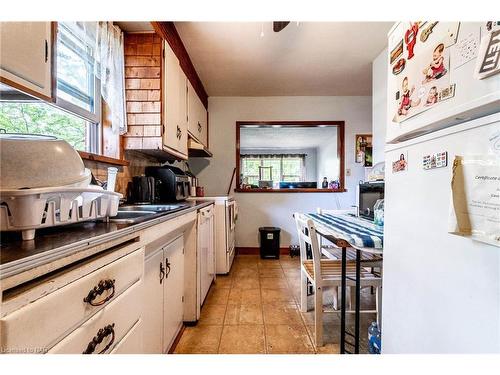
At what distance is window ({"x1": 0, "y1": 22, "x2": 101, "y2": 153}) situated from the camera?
1.24m

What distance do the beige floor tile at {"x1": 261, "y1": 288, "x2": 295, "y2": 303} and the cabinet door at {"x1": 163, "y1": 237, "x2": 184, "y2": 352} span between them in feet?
2.88

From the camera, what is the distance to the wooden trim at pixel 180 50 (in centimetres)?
198

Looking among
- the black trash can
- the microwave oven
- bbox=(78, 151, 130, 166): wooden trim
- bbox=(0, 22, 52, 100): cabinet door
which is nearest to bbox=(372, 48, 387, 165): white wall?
the microwave oven

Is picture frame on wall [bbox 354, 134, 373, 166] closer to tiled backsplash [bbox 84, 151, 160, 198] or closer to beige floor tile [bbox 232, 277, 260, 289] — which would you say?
beige floor tile [bbox 232, 277, 260, 289]

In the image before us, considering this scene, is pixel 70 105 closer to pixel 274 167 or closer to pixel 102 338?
pixel 102 338

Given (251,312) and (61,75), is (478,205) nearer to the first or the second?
(251,312)

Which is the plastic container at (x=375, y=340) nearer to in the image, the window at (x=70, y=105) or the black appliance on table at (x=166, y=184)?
the black appliance on table at (x=166, y=184)

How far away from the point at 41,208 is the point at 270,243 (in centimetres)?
333

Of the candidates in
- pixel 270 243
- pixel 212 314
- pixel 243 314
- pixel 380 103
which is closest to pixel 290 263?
pixel 270 243

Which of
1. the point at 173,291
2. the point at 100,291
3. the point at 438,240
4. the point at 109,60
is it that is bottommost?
the point at 173,291

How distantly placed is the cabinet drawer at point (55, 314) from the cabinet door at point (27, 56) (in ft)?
2.56

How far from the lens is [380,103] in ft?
9.19

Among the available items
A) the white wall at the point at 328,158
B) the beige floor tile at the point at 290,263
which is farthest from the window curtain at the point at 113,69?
the white wall at the point at 328,158

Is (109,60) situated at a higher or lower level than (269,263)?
higher
